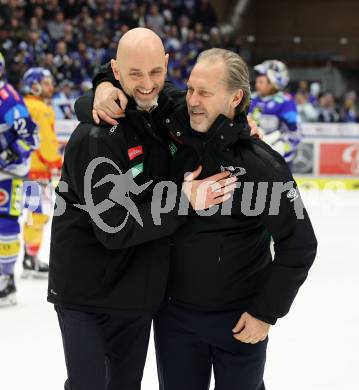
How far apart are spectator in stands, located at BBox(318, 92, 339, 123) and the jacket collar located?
465 inches

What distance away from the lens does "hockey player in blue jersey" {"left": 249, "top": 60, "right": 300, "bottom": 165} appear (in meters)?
6.64

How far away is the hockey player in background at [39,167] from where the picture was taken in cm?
620

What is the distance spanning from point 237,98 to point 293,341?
2.60 metres

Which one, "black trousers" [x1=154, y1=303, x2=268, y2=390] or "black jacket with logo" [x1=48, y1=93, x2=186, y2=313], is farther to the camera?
"black trousers" [x1=154, y1=303, x2=268, y2=390]

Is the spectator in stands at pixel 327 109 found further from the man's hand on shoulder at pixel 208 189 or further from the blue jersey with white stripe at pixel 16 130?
the man's hand on shoulder at pixel 208 189

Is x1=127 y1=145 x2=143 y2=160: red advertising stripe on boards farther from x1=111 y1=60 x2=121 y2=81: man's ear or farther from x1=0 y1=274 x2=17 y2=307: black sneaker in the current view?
x1=0 y1=274 x2=17 y2=307: black sneaker

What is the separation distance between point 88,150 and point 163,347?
73 cm

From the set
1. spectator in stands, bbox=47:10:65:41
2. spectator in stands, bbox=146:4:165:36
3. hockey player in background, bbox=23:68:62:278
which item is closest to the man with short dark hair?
hockey player in background, bbox=23:68:62:278

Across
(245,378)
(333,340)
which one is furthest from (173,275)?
(333,340)

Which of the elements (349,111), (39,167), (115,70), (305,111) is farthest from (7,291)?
(349,111)

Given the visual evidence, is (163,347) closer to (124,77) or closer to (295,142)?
(124,77)

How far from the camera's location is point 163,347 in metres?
2.46

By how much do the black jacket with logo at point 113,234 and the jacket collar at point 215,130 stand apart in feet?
0.29

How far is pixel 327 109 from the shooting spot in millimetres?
14445
